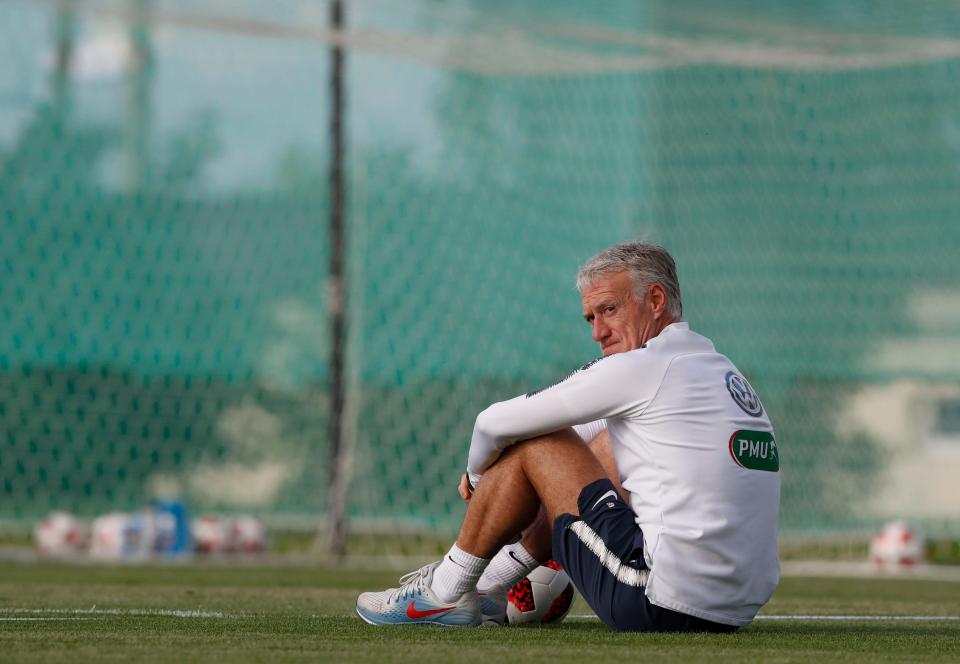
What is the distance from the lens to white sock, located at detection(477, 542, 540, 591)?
4.53 metres

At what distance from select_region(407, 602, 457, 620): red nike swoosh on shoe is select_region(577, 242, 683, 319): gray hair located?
0.96 meters

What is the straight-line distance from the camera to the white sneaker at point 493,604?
452cm

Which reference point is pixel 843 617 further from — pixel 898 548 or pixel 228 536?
pixel 228 536

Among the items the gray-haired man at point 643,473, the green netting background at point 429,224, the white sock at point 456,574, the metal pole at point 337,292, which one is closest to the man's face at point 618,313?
the gray-haired man at point 643,473

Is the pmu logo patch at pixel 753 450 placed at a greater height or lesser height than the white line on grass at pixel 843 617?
greater

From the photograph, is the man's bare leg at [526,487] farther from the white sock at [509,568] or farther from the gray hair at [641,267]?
the gray hair at [641,267]

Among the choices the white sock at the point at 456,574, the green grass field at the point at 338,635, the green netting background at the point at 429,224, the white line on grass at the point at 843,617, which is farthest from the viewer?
the green netting background at the point at 429,224

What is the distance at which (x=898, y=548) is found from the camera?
10.9m

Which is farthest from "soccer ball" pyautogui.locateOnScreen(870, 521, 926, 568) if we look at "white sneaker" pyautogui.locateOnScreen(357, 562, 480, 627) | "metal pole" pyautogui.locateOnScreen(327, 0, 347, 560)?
"white sneaker" pyautogui.locateOnScreen(357, 562, 480, 627)

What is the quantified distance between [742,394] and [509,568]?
879mm

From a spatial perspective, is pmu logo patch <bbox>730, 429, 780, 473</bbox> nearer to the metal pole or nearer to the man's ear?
the man's ear

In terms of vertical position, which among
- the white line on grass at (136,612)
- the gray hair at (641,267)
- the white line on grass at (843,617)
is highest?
the gray hair at (641,267)

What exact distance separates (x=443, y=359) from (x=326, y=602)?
6307 millimetres

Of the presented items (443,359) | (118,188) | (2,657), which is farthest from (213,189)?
(2,657)
